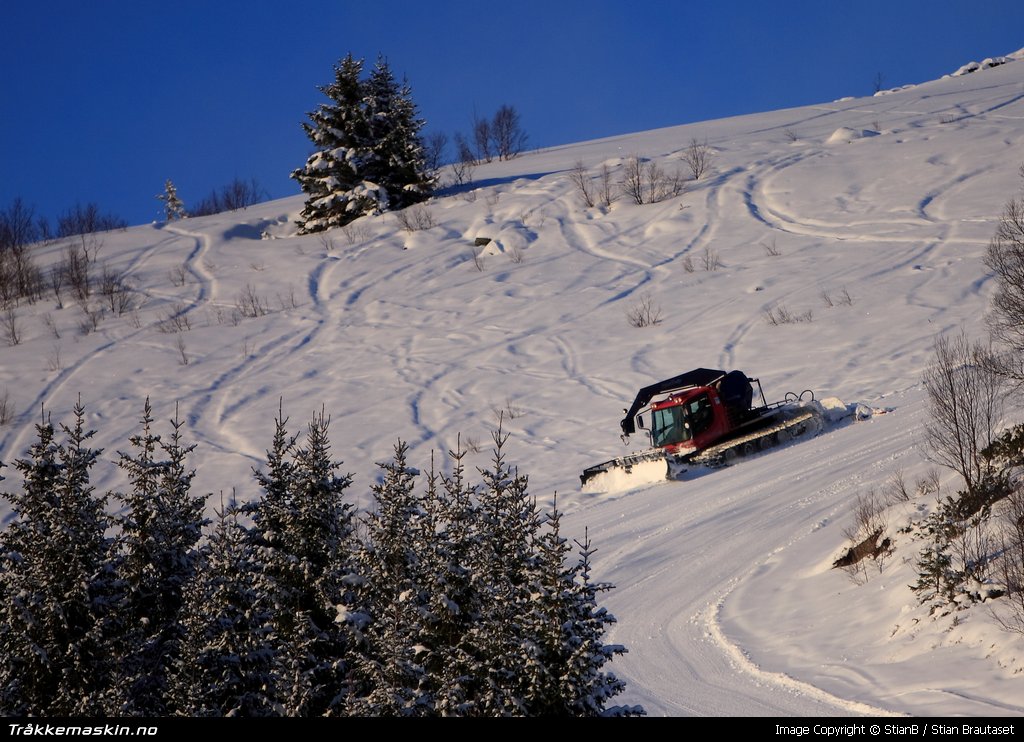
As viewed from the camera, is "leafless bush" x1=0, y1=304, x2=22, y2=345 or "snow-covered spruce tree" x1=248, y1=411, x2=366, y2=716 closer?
"snow-covered spruce tree" x1=248, y1=411, x2=366, y2=716

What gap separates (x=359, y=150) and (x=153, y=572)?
41859mm

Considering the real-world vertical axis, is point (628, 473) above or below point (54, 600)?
below

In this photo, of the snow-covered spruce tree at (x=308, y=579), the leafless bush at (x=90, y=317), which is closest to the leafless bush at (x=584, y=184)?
the leafless bush at (x=90, y=317)

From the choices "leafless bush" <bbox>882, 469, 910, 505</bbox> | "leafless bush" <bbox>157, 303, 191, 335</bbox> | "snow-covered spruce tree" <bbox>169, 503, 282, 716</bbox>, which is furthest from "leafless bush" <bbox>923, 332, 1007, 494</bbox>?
"leafless bush" <bbox>157, 303, 191, 335</bbox>

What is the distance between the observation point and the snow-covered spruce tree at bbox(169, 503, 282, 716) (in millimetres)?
8547

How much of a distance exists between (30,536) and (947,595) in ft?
32.8

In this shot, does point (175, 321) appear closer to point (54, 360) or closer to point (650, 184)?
point (54, 360)

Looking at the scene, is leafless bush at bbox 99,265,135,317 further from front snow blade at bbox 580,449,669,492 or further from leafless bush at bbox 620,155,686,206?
front snow blade at bbox 580,449,669,492

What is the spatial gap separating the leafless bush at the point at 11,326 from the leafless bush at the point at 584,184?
26.4 meters

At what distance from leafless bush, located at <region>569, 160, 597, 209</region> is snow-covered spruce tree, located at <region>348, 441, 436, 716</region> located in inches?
1623

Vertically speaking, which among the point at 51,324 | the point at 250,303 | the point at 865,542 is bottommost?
the point at 865,542

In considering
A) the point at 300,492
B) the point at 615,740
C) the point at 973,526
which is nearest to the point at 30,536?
the point at 300,492

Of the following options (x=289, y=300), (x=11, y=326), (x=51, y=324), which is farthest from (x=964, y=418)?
(x=11, y=326)

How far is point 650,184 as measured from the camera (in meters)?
48.7
